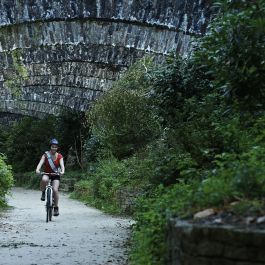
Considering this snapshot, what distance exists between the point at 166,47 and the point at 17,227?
4314 mm

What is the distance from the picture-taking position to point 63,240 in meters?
9.77

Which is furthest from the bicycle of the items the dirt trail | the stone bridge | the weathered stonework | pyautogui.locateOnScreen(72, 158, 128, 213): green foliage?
the weathered stonework

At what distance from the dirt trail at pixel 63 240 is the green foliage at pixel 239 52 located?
2.58 meters

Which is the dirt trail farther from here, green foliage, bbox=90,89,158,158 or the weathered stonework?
green foliage, bbox=90,89,158,158

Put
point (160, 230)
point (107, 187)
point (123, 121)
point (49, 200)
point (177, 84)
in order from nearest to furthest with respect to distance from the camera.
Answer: point (160, 230) < point (177, 84) < point (49, 200) < point (107, 187) < point (123, 121)

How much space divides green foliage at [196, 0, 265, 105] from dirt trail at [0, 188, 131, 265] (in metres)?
2.58

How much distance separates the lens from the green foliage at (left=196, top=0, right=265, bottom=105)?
7.33 meters

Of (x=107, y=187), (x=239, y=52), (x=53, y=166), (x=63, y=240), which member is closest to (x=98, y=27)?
(x=53, y=166)

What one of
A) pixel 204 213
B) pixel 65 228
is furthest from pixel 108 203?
pixel 204 213

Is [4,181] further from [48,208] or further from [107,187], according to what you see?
[48,208]

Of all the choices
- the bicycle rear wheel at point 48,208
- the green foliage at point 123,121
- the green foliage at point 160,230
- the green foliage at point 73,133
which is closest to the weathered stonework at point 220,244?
the green foliage at point 160,230

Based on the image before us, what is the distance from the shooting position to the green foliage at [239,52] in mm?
7332

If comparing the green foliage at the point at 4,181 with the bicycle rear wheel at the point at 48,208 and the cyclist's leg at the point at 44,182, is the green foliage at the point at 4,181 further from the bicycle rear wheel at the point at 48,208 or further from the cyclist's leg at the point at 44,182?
the bicycle rear wheel at the point at 48,208

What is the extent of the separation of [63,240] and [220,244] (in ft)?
18.7
